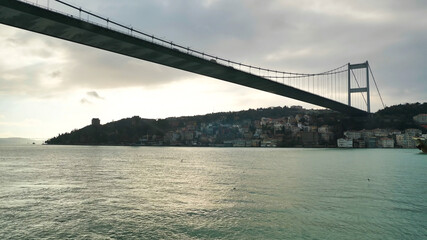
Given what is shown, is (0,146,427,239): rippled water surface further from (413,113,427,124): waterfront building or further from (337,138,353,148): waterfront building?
(413,113,427,124): waterfront building

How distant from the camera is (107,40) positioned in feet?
108

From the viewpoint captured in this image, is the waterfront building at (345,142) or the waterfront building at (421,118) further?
the waterfront building at (421,118)

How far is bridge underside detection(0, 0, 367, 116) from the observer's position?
26516mm

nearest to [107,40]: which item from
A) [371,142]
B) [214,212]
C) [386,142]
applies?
[214,212]

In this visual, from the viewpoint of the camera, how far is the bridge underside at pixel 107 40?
87.0ft

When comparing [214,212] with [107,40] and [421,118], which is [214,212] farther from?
[421,118]

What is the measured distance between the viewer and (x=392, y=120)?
9738 cm

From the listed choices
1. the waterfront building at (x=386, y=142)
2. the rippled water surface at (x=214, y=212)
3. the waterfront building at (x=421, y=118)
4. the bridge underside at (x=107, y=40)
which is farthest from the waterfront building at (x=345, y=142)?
the rippled water surface at (x=214, y=212)

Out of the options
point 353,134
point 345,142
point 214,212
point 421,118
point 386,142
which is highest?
point 421,118

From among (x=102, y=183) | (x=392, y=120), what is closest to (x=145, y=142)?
(x=392, y=120)

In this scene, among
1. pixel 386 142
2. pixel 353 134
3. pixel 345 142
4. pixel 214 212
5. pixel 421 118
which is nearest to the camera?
pixel 214 212

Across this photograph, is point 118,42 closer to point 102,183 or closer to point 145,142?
point 102,183

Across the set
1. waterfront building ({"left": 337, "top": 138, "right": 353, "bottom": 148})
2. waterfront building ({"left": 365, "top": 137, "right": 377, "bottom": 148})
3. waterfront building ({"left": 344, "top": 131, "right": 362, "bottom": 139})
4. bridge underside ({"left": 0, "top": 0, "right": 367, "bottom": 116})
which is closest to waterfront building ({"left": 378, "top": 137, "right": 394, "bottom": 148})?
waterfront building ({"left": 365, "top": 137, "right": 377, "bottom": 148})

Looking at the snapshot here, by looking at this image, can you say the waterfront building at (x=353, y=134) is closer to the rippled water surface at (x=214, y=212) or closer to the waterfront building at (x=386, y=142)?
the waterfront building at (x=386, y=142)
